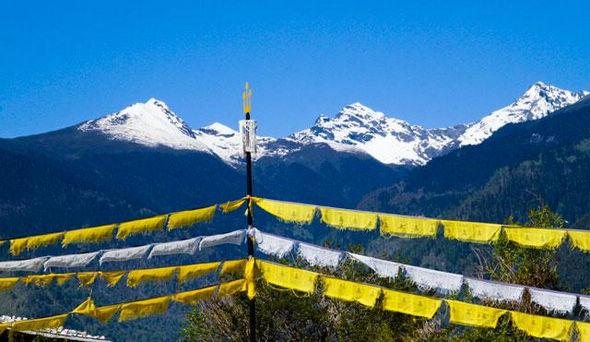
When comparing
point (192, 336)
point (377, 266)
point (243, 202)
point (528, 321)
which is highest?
point (243, 202)

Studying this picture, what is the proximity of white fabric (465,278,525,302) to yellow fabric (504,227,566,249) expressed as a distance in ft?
4.04

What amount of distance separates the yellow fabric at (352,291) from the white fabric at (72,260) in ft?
25.6

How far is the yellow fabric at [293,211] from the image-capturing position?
2423cm

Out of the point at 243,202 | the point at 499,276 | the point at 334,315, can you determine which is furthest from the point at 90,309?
the point at 334,315

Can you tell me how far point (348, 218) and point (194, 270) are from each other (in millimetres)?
4825

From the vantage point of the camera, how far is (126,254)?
26500 millimetres

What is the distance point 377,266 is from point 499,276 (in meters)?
18.0

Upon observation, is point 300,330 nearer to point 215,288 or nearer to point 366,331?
point 366,331

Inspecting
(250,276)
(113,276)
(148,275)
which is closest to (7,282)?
(113,276)

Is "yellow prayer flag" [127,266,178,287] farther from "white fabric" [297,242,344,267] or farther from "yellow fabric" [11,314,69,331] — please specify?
"white fabric" [297,242,344,267]

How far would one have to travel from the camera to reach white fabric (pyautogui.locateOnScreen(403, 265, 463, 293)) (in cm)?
2262

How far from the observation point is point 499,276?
3981cm

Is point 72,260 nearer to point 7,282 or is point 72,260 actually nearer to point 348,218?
point 7,282

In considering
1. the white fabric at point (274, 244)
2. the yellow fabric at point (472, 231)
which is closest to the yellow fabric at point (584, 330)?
the yellow fabric at point (472, 231)
